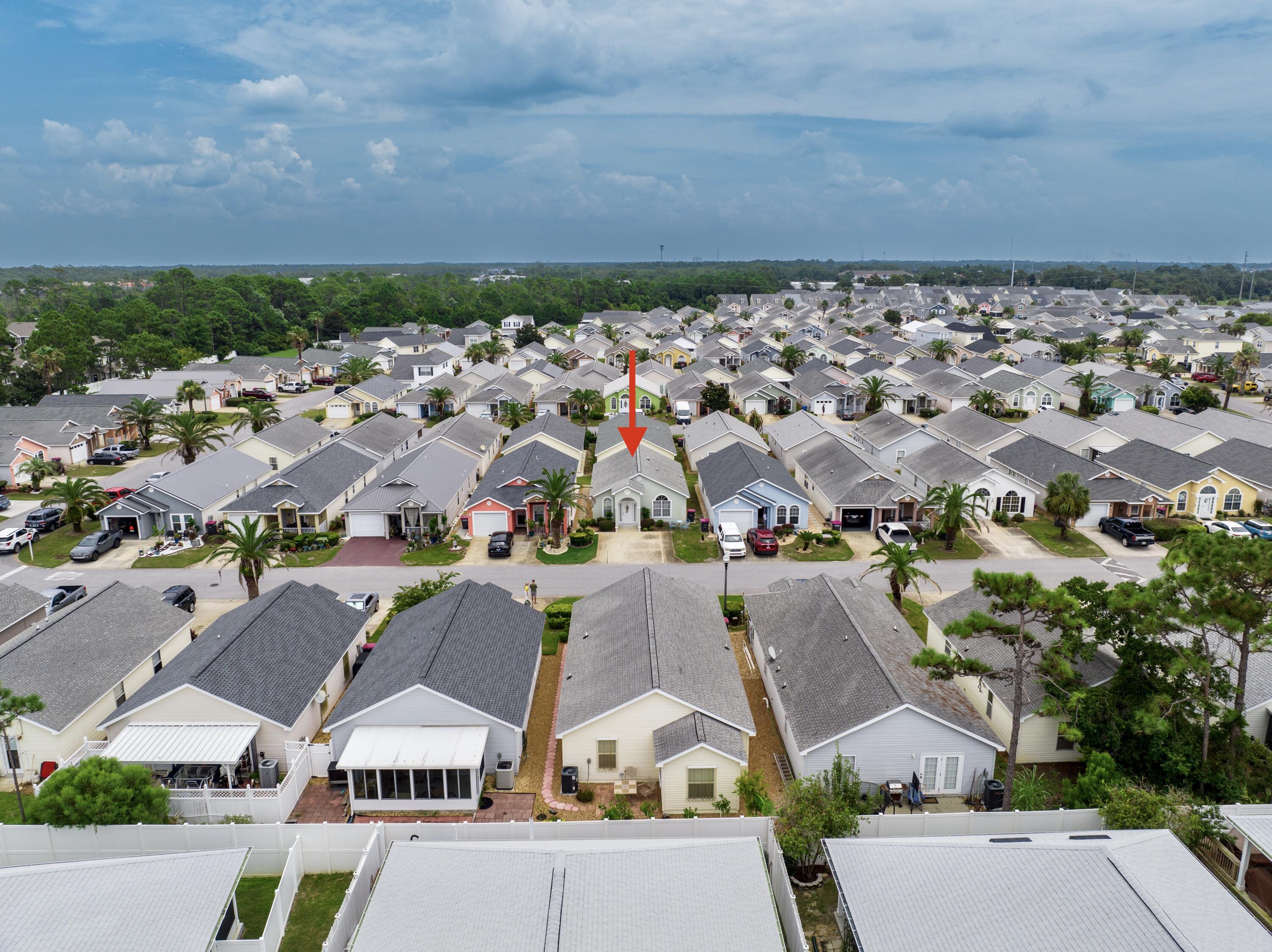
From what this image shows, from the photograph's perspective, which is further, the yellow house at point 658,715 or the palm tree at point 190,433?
the palm tree at point 190,433

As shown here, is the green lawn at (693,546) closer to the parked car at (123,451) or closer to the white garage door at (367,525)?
the white garage door at (367,525)

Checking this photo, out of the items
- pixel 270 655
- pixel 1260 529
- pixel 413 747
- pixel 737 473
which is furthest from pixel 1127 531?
pixel 270 655

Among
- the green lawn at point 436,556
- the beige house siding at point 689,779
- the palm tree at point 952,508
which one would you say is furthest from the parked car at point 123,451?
the palm tree at point 952,508

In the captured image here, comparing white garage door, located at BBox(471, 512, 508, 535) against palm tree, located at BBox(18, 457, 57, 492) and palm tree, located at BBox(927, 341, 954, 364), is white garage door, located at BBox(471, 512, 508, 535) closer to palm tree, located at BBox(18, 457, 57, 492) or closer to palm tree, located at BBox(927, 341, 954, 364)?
palm tree, located at BBox(18, 457, 57, 492)

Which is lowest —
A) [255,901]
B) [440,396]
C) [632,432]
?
[255,901]

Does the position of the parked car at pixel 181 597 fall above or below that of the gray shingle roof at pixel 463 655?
below

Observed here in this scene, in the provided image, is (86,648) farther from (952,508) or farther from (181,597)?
(952,508)

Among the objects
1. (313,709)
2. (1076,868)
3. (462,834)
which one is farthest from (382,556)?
(1076,868)

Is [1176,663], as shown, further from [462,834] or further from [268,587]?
[268,587]
